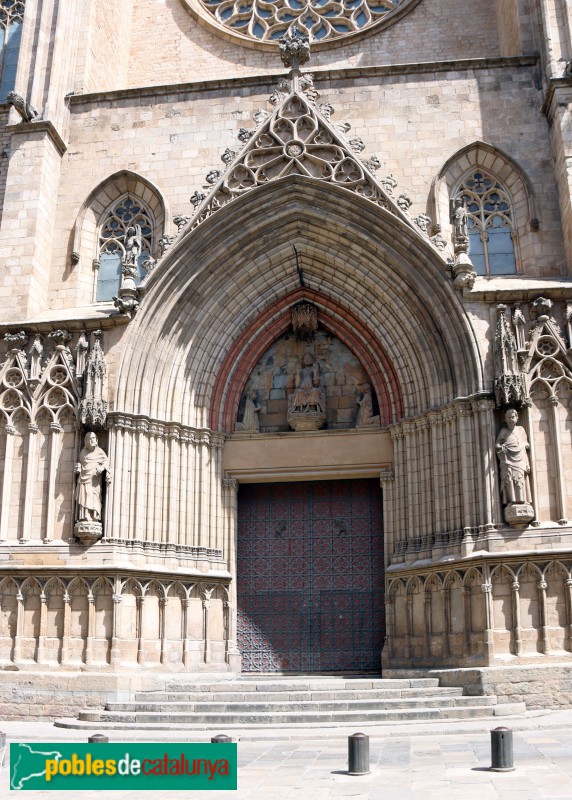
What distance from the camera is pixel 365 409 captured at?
16.3m

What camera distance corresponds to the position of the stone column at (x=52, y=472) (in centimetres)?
1471

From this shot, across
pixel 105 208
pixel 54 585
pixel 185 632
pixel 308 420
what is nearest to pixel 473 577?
pixel 308 420

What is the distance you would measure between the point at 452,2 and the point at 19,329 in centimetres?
1254

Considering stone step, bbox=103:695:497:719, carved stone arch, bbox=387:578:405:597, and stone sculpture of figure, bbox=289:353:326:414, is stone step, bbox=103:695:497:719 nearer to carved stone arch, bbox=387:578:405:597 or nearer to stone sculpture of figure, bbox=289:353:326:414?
carved stone arch, bbox=387:578:405:597

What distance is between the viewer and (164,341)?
623 inches

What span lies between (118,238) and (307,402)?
486 centimetres

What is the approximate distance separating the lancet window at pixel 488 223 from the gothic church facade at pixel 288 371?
5cm

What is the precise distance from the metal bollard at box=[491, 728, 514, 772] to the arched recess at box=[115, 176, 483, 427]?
24.5ft

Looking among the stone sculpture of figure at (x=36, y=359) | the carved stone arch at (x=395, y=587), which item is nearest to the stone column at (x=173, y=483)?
the stone sculpture of figure at (x=36, y=359)

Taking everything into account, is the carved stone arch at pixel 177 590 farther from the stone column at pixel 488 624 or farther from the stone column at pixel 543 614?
the stone column at pixel 543 614

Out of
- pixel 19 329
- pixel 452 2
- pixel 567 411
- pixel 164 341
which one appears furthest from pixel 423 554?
pixel 452 2

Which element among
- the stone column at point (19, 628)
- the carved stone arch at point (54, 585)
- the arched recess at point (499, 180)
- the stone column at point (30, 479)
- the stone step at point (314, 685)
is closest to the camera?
the stone step at point (314, 685)

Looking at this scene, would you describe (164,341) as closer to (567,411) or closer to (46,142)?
(46,142)

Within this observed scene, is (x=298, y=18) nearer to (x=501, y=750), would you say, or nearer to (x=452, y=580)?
(x=452, y=580)
